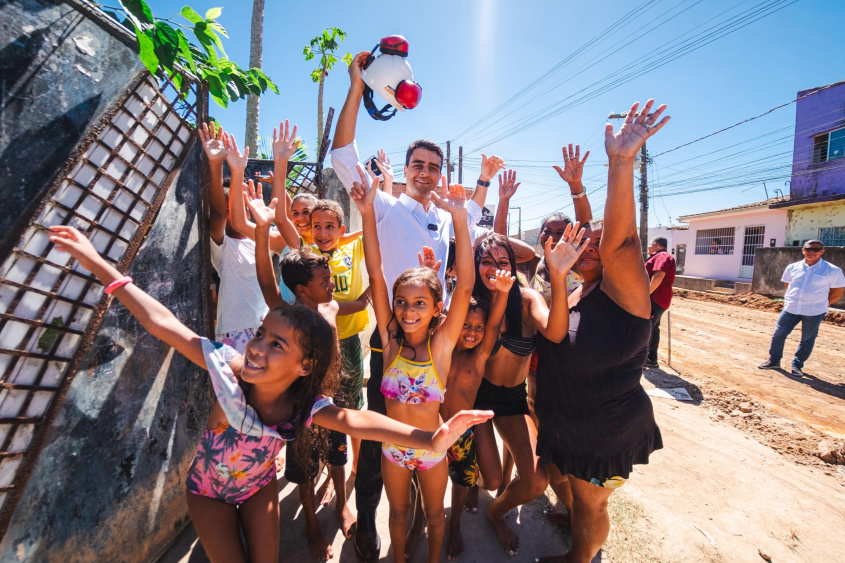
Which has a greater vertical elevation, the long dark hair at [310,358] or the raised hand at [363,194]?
the raised hand at [363,194]

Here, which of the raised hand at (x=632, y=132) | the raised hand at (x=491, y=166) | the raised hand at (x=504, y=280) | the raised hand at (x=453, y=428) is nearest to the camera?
the raised hand at (x=453, y=428)

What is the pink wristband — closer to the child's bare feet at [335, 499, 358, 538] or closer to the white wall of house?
the child's bare feet at [335, 499, 358, 538]

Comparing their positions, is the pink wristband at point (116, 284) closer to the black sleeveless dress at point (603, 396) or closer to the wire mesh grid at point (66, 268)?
the wire mesh grid at point (66, 268)

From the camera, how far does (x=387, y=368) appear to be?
203cm

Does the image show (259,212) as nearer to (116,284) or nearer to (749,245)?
(116,284)

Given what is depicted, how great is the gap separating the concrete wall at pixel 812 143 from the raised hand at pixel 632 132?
734 inches

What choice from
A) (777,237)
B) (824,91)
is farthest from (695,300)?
(824,91)

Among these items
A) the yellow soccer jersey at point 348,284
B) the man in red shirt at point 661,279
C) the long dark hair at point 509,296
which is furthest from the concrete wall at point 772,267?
the yellow soccer jersey at point 348,284

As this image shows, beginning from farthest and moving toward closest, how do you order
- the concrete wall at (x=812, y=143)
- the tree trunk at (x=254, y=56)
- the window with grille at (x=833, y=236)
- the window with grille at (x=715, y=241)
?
the window with grille at (x=715, y=241)
the concrete wall at (x=812, y=143)
the window with grille at (x=833, y=236)
the tree trunk at (x=254, y=56)

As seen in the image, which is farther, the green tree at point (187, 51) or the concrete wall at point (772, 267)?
the concrete wall at point (772, 267)

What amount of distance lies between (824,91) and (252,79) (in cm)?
2069

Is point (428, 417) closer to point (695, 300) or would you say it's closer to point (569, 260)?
point (569, 260)

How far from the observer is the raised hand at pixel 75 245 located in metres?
1.43

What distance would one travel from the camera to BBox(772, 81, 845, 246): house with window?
13727 mm
